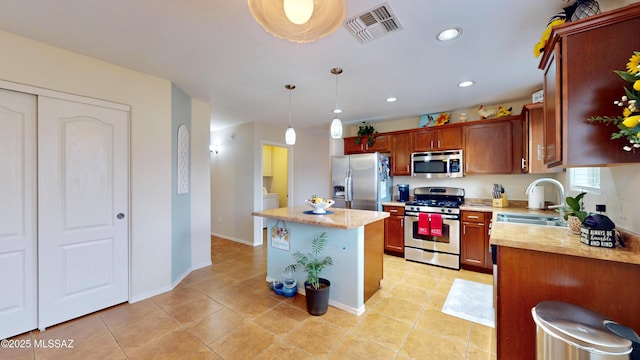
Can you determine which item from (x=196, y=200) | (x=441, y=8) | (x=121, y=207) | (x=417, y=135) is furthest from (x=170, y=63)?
(x=417, y=135)

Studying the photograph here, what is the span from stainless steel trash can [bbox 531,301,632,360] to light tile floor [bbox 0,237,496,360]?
0.94 meters

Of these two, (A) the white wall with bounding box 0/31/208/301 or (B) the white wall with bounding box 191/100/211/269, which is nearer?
(A) the white wall with bounding box 0/31/208/301

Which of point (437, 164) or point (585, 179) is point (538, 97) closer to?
point (585, 179)

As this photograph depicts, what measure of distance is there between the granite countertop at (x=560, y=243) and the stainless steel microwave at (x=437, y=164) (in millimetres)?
2171

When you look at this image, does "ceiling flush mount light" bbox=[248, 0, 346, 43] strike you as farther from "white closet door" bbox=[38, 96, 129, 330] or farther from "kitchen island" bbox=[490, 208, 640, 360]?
"white closet door" bbox=[38, 96, 129, 330]

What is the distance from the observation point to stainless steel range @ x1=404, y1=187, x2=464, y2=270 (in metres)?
3.61

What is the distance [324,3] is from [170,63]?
81.5 inches

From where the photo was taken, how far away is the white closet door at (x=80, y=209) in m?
2.19

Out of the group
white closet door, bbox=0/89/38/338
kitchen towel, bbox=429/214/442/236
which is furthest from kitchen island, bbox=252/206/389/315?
white closet door, bbox=0/89/38/338

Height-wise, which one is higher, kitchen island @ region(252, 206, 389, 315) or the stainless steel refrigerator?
the stainless steel refrigerator

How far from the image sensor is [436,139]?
4.09m

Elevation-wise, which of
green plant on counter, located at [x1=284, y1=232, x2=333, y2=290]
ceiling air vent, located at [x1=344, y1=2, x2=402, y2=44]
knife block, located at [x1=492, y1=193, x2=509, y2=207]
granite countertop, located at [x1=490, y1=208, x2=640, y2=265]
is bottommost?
green plant on counter, located at [x1=284, y1=232, x2=333, y2=290]

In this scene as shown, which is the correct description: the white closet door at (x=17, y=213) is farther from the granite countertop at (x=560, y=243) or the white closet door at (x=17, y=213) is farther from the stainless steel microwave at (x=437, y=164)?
the stainless steel microwave at (x=437, y=164)

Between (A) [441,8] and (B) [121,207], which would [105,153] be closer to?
(B) [121,207]
